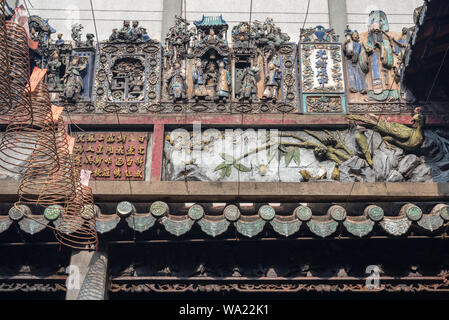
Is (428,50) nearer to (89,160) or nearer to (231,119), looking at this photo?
(231,119)

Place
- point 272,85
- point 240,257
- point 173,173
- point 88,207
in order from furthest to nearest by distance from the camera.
A: point 272,85 < point 173,173 < point 240,257 < point 88,207

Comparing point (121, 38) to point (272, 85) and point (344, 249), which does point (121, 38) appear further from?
point (344, 249)

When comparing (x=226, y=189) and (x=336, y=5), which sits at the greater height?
(x=336, y=5)

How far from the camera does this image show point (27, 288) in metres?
10.4

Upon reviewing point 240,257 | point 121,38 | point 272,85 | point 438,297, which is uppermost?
point 121,38

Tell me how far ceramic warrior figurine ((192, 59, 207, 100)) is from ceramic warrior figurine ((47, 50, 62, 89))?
2.79 metres

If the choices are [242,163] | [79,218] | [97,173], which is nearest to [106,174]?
[97,173]

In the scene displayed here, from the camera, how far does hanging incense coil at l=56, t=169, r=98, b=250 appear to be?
9.67 metres

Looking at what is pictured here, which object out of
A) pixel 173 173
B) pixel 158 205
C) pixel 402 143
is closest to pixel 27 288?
pixel 158 205

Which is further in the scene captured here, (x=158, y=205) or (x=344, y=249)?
(x=344, y=249)

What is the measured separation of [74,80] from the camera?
13.0 metres

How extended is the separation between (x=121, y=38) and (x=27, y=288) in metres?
5.72

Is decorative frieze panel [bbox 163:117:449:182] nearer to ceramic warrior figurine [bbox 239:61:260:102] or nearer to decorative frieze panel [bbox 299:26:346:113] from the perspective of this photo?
decorative frieze panel [bbox 299:26:346:113]

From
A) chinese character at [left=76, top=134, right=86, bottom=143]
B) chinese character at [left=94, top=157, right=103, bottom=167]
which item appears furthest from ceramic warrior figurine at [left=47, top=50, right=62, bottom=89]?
chinese character at [left=94, top=157, right=103, bottom=167]
